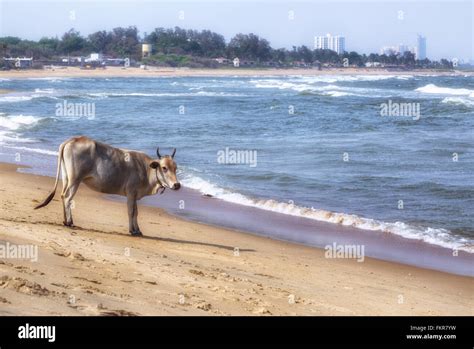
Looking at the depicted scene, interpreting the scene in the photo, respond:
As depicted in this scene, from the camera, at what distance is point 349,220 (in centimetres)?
1471

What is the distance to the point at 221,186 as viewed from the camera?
A: 711 inches

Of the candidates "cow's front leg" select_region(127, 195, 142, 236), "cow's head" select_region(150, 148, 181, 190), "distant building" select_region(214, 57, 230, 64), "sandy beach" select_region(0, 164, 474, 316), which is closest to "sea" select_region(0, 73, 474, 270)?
"sandy beach" select_region(0, 164, 474, 316)

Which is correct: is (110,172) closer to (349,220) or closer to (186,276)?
(186,276)

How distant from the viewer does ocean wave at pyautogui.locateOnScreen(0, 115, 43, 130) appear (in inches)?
1236

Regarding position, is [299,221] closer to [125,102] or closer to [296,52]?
[125,102]

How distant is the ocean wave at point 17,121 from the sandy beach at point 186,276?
699 inches

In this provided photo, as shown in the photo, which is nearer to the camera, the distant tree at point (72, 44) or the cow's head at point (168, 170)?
the cow's head at point (168, 170)

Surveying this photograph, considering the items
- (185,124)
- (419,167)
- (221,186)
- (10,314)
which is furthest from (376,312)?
(185,124)

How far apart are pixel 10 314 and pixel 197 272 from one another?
11.6 ft

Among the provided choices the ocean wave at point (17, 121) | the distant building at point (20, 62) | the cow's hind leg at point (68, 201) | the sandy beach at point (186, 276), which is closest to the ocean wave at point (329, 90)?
the ocean wave at point (17, 121)
